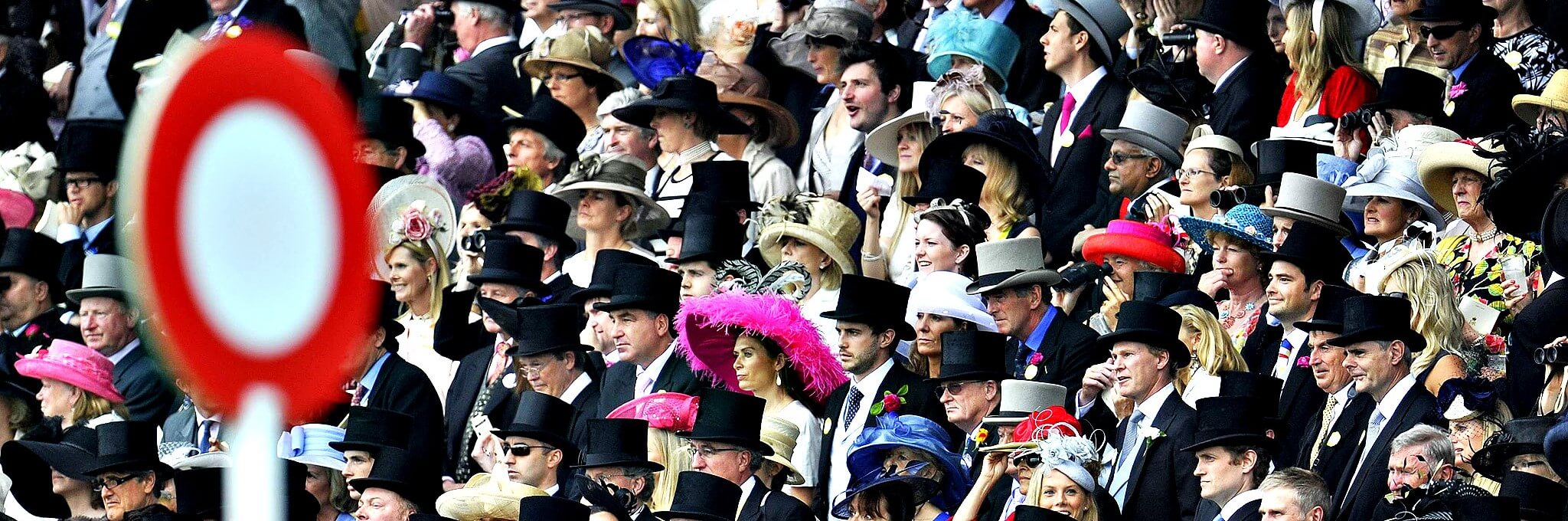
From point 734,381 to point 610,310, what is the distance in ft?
2.18

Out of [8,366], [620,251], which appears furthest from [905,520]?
[8,366]

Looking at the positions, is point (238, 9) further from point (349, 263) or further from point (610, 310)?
point (349, 263)

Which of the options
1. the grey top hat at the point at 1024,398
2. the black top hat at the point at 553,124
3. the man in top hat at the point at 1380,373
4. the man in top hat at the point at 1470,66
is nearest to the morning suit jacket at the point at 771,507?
the grey top hat at the point at 1024,398

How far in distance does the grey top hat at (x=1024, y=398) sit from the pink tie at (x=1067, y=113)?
2497 millimetres

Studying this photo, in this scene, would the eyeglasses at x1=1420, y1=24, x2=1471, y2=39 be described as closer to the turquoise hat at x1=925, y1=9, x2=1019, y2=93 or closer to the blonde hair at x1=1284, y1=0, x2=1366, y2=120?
the blonde hair at x1=1284, y1=0, x2=1366, y2=120

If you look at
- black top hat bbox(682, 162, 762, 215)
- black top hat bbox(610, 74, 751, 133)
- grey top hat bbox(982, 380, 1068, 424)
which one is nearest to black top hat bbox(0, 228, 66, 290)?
black top hat bbox(610, 74, 751, 133)

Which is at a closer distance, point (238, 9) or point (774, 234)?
point (774, 234)

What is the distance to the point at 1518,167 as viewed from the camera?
7383 millimetres

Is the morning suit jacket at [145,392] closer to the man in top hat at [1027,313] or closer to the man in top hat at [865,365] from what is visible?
the man in top hat at [865,365]

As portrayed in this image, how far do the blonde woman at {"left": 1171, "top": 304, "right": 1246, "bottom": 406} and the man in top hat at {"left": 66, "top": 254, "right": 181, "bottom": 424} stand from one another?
5055mm

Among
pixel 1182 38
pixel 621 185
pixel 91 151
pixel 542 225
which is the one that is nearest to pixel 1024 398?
pixel 1182 38

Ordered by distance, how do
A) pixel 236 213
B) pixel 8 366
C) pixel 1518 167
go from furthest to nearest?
1. pixel 8 366
2. pixel 1518 167
3. pixel 236 213

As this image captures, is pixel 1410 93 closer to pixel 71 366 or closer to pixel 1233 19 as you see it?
pixel 1233 19

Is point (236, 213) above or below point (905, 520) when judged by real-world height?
above
